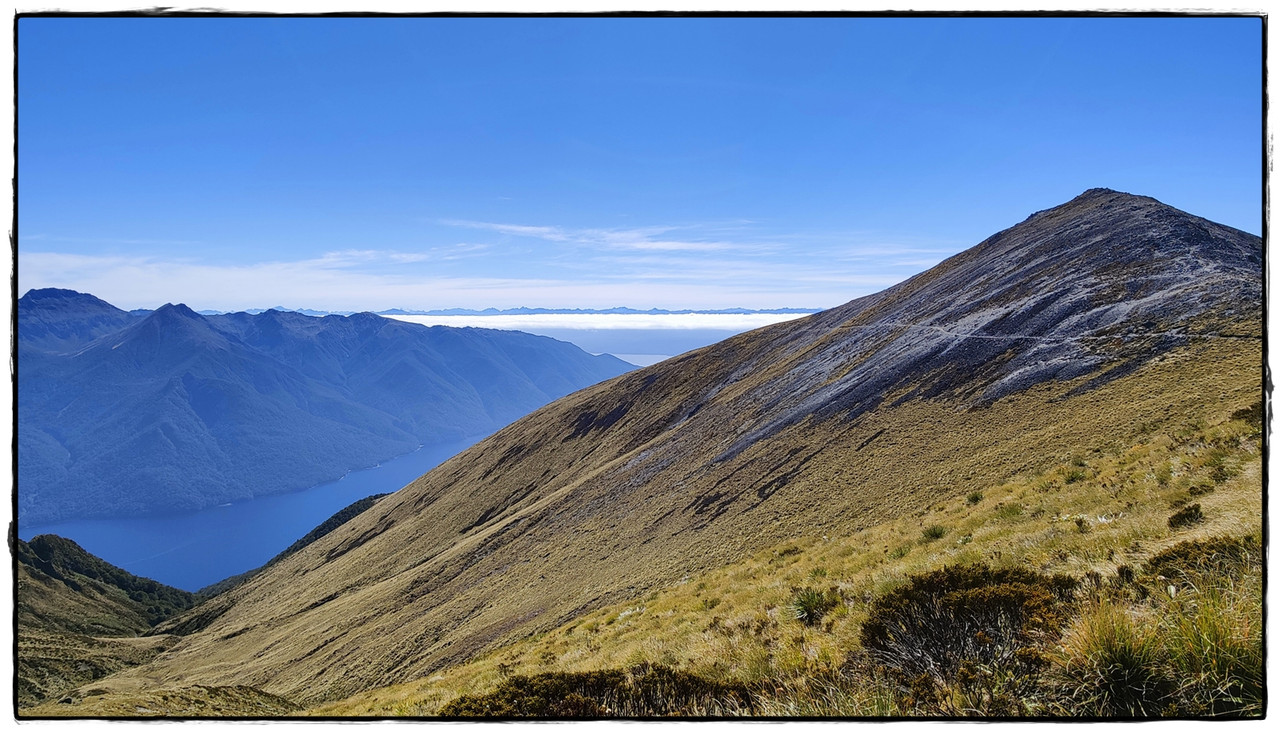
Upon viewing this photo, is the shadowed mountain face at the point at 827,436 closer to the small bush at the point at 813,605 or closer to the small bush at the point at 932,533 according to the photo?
the small bush at the point at 932,533

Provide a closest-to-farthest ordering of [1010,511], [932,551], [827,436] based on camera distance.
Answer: [932,551]
[1010,511]
[827,436]

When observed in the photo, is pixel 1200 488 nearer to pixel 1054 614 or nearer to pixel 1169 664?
pixel 1054 614

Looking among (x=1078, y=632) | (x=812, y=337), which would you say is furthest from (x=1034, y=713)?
(x=812, y=337)

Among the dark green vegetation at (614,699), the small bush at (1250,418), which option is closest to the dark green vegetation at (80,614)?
the dark green vegetation at (614,699)

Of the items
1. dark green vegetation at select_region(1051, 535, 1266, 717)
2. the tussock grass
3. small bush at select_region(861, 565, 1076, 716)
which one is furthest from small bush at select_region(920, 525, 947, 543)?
dark green vegetation at select_region(1051, 535, 1266, 717)

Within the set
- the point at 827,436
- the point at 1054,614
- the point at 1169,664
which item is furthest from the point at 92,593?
the point at 1169,664

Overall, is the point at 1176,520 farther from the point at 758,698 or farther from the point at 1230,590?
the point at 758,698
